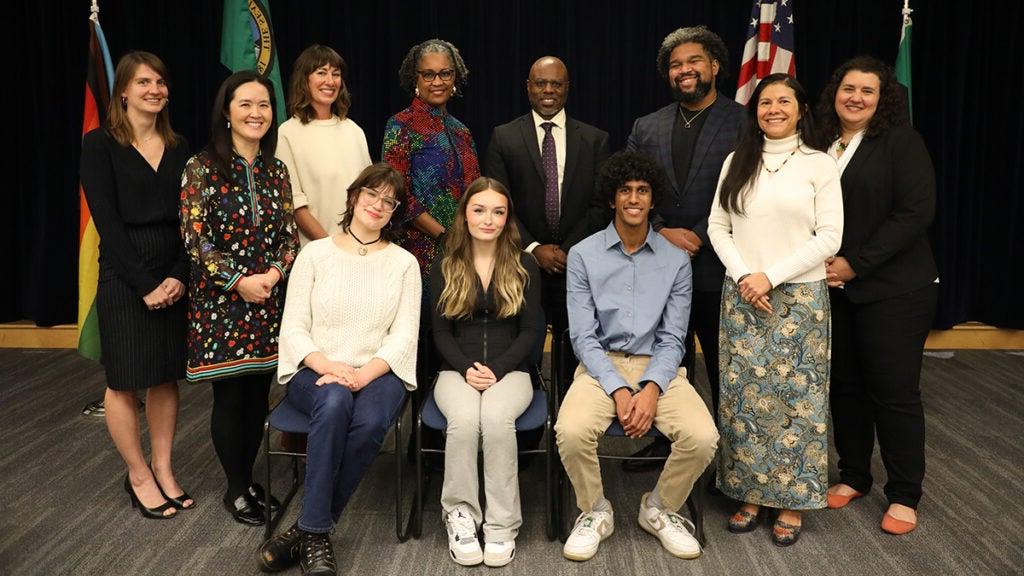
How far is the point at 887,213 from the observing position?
2996 mm

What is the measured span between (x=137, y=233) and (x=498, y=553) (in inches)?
66.5

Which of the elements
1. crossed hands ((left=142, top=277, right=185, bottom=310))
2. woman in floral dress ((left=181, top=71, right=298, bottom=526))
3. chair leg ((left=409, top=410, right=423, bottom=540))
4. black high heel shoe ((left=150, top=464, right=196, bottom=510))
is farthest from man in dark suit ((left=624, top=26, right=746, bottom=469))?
black high heel shoe ((left=150, top=464, right=196, bottom=510))

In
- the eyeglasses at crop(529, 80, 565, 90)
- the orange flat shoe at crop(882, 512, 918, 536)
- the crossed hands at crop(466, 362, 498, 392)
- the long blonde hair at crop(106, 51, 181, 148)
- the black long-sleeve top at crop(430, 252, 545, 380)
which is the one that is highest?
the eyeglasses at crop(529, 80, 565, 90)

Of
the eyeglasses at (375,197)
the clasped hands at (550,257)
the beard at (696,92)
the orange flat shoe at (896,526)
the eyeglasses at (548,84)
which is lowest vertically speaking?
the orange flat shoe at (896,526)

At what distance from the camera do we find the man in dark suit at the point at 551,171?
11.5ft

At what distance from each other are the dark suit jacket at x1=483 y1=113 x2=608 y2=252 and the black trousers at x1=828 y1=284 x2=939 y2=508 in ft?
3.44

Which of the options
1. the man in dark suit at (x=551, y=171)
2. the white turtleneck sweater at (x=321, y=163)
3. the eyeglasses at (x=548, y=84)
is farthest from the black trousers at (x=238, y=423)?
the eyeglasses at (x=548, y=84)

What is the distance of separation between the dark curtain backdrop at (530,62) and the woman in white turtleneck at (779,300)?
2.97m

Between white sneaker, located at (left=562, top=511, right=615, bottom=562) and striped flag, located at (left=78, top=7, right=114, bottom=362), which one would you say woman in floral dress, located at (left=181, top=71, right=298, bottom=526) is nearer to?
white sneaker, located at (left=562, top=511, right=615, bottom=562)

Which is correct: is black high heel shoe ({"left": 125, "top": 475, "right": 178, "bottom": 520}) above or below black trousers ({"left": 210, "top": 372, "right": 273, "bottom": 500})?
below

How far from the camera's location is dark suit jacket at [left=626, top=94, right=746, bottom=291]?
129 inches

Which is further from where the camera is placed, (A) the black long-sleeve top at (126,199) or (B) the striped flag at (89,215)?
(B) the striped flag at (89,215)

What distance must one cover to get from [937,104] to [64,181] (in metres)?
6.02

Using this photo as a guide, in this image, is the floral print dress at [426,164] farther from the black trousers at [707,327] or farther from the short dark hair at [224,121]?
the black trousers at [707,327]
